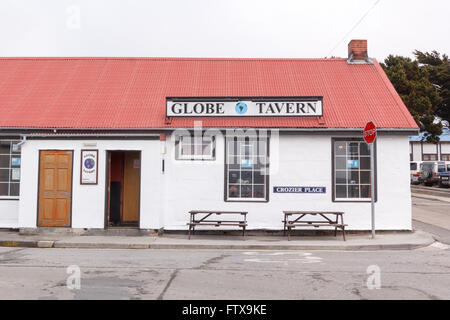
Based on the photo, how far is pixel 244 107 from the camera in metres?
13.2

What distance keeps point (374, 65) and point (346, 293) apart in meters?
11.7

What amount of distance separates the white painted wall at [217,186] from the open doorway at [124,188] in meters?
0.99

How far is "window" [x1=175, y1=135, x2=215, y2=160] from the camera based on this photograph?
511 inches

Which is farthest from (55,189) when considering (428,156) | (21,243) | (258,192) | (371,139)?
(428,156)

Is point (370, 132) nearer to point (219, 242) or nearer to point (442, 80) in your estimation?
point (219, 242)

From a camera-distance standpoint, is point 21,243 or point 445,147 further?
point 445,147

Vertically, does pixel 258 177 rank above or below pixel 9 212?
above

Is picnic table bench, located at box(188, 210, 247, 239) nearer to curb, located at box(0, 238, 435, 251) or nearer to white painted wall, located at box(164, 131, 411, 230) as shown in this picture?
white painted wall, located at box(164, 131, 411, 230)

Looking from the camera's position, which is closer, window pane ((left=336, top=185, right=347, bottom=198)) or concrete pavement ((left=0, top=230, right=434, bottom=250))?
concrete pavement ((left=0, top=230, right=434, bottom=250))

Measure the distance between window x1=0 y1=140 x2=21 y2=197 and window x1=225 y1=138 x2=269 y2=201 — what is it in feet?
21.7

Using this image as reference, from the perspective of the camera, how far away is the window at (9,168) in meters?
13.4

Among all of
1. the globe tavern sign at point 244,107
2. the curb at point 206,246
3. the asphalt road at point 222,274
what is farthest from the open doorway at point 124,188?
the asphalt road at point 222,274

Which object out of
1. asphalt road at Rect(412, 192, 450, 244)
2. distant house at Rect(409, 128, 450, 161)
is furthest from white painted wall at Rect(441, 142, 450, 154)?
asphalt road at Rect(412, 192, 450, 244)

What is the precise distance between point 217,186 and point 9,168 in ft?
21.8
